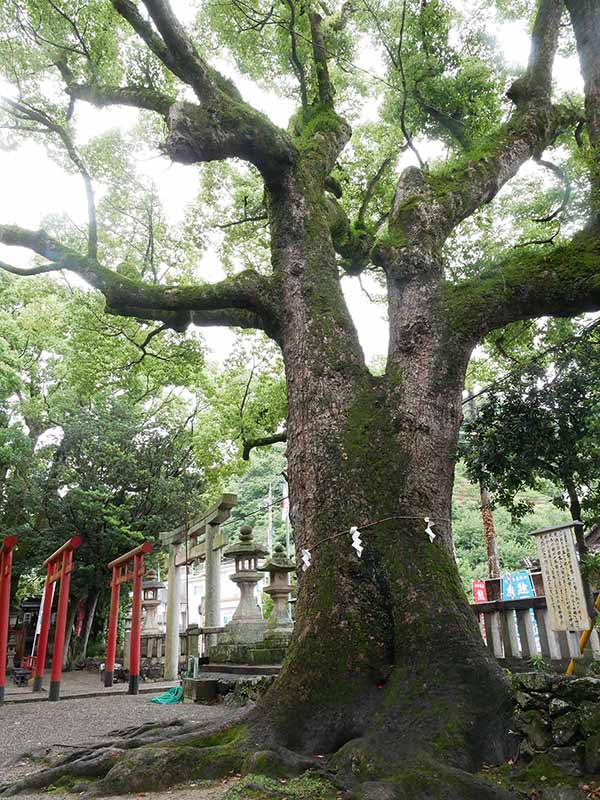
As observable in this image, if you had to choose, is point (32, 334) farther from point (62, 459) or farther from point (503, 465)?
point (503, 465)

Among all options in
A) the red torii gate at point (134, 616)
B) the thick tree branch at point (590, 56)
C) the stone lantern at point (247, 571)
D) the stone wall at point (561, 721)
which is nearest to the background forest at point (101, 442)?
the stone lantern at point (247, 571)

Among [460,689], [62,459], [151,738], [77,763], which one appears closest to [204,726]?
[151,738]

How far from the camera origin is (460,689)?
135 inches

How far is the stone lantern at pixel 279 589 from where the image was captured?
406 inches

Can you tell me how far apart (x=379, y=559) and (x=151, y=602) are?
555 inches

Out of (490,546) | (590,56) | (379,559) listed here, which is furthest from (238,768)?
(490,546)

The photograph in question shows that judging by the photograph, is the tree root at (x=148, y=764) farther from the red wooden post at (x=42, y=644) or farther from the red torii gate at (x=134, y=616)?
the red wooden post at (x=42, y=644)

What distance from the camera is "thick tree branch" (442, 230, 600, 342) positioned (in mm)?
4703

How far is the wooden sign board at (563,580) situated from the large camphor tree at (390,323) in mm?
1573

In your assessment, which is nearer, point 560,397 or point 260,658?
point 560,397

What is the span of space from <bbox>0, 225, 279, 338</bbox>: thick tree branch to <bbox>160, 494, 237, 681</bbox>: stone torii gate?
5.47 meters

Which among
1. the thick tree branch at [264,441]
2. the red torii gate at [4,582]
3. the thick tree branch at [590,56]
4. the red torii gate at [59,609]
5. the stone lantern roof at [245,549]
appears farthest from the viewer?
the stone lantern roof at [245,549]

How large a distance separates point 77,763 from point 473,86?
355 inches

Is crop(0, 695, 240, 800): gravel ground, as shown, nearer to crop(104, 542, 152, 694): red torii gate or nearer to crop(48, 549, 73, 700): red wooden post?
crop(48, 549, 73, 700): red wooden post
